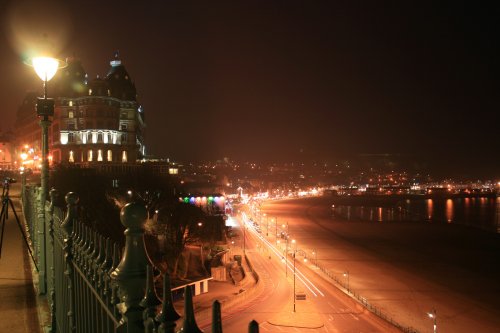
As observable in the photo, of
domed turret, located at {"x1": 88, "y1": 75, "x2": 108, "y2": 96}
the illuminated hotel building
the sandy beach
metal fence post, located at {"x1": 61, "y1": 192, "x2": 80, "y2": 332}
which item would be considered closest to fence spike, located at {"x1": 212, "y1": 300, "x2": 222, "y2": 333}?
metal fence post, located at {"x1": 61, "y1": 192, "x2": 80, "y2": 332}

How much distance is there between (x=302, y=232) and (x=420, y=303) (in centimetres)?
3441

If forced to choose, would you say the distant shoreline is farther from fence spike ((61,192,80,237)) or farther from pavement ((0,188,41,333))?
fence spike ((61,192,80,237))

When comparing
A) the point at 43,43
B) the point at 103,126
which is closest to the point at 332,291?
the point at 43,43

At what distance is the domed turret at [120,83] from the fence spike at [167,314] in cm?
5958

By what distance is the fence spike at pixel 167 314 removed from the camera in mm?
1657

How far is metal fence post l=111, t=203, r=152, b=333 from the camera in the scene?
202 cm

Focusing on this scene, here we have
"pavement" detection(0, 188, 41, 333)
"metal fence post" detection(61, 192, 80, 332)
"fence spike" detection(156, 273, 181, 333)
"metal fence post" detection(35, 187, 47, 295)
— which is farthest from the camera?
"metal fence post" detection(35, 187, 47, 295)

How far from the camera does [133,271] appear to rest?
2.12 m

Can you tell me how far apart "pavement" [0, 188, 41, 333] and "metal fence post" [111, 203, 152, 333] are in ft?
15.8

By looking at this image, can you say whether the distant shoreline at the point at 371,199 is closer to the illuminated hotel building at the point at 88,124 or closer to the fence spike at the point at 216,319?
the illuminated hotel building at the point at 88,124

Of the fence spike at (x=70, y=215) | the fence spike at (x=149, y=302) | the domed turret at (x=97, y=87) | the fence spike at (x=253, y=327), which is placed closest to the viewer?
the fence spike at (x=253, y=327)

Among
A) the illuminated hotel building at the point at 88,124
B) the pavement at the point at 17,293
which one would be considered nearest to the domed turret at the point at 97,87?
the illuminated hotel building at the point at 88,124

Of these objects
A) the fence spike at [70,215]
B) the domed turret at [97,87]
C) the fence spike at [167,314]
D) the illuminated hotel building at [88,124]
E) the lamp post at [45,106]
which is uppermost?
the domed turret at [97,87]

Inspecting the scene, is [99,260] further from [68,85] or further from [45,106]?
[68,85]
